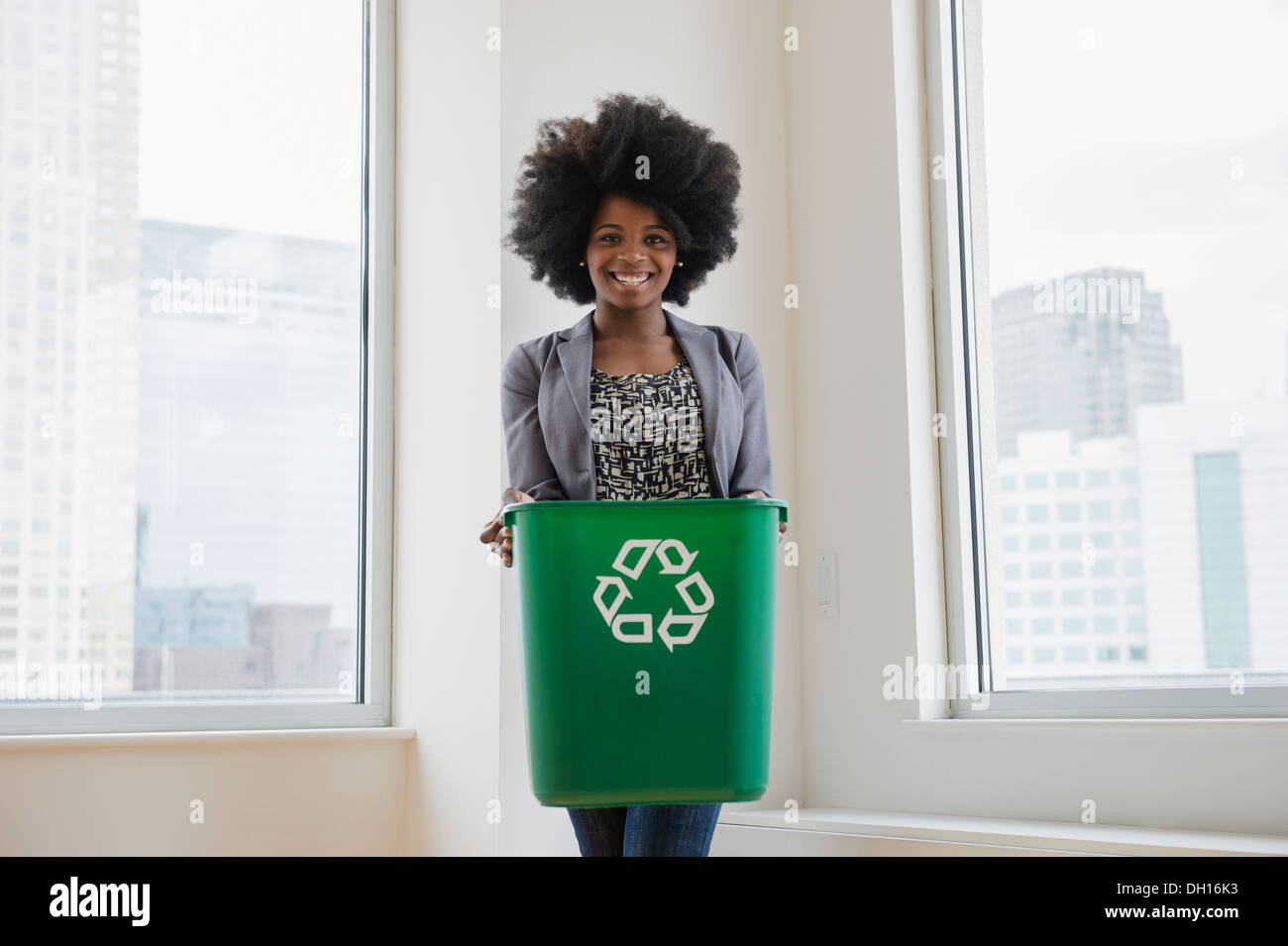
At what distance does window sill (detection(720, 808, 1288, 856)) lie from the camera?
210 cm

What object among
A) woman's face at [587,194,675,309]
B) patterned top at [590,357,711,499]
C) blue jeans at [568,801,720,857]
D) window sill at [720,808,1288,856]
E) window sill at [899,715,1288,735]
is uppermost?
woman's face at [587,194,675,309]

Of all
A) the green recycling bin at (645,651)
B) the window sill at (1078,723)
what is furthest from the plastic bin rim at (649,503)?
the window sill at (1078,723)

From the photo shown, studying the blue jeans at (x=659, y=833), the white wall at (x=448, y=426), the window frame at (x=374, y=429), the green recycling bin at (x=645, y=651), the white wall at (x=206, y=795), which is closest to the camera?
the green recycling bin at (x=645, y=651)

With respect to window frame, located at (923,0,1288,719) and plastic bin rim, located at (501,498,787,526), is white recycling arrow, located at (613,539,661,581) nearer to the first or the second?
plastic bin rim, located at (501,498,787,526)

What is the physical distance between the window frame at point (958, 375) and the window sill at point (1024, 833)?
0.26m

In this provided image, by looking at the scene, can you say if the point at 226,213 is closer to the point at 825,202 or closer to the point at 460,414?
the point at 460,414

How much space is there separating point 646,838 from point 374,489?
1.32 metres

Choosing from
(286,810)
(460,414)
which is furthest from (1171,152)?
(286,810)

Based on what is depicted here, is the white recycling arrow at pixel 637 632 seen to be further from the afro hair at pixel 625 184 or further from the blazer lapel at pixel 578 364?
the afro hair at pixel 625 184

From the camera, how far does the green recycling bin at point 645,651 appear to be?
1.91 meters

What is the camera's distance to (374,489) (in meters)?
3.12

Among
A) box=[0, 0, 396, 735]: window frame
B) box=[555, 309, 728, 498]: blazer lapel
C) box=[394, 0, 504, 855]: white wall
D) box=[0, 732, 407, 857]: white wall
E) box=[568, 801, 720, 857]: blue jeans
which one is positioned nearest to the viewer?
box=[568, 801, 720, 857]: blue jeans

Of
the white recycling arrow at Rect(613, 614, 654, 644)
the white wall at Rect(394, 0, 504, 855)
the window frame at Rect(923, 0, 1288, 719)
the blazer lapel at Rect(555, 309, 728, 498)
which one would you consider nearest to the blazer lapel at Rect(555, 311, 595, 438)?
the blazer lapel at Rect(555, 309, 728, 498)

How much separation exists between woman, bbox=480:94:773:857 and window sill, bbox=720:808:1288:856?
0.52 m
